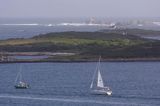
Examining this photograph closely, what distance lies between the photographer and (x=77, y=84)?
210ft

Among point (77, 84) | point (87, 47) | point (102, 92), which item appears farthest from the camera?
point (87, 47)

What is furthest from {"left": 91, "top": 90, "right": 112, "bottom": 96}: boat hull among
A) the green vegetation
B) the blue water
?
the green vegetation

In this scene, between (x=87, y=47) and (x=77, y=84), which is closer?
(x=77, y=84)

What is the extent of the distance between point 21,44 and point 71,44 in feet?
26.4

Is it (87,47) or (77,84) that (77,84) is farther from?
(87,47)

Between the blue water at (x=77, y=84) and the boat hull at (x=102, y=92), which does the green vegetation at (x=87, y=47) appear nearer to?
the blue water at (x=77, y=84)

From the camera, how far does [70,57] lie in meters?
88.4

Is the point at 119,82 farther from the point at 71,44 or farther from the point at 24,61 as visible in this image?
the point at 71,44

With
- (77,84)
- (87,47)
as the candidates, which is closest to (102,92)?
(77,84)

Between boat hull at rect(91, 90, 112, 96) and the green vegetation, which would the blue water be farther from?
the green vegetation

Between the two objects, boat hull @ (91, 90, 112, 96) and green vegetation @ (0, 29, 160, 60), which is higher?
boat hull @ (91, 90, 112, 96)

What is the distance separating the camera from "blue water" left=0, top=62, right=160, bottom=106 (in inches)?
2034

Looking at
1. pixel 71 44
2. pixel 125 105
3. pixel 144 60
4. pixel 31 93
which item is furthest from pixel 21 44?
pixel 125 105

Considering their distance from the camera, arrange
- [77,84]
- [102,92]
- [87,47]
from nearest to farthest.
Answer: [102,92] < [77,84] < [87,47]
